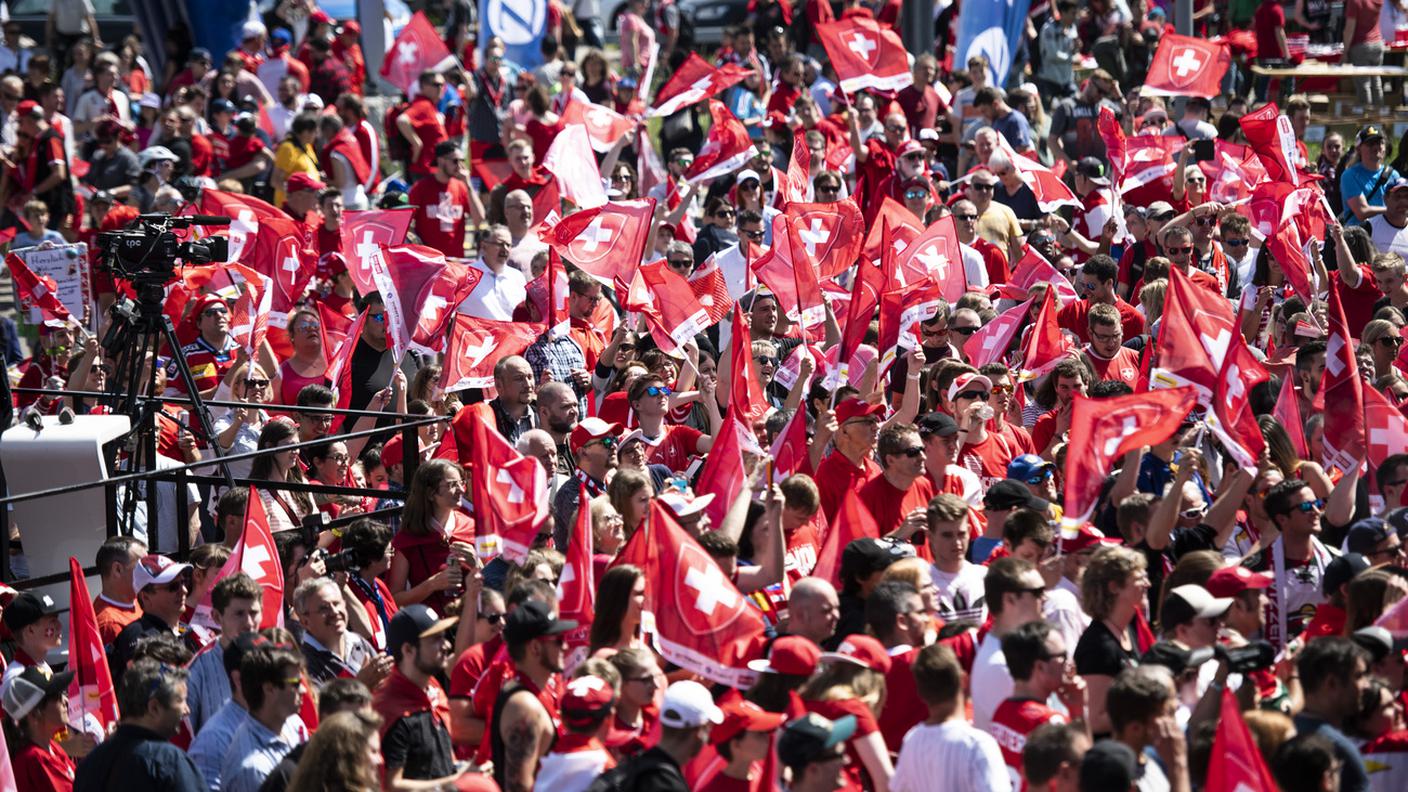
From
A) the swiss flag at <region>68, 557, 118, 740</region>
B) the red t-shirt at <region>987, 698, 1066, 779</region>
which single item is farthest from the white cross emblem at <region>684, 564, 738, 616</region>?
the swiss flag at <region>68, 557, 118, 740</region>

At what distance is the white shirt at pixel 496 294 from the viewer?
13039 mm

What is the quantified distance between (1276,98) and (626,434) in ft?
46.0

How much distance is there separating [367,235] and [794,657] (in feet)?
23.9

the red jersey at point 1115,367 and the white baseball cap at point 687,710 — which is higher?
the white baseball cap at point 687,710

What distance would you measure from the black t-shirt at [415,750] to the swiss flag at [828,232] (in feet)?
20.7

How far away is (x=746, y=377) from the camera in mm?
10609

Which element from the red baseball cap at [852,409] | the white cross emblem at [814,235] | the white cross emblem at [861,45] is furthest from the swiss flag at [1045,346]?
the white cross emblem at [861,45]

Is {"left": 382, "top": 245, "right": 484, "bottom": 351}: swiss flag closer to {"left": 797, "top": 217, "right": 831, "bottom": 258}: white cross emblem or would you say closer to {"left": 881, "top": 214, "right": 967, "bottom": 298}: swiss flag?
{"left": 797, "top": 217, "right": 831, "bottom": 258}: white cross emblem

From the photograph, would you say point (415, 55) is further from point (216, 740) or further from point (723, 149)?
point (216, 740)

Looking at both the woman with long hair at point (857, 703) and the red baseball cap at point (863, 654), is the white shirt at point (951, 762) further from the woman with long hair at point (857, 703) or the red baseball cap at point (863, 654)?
the red baseball cap at point (863, 654)

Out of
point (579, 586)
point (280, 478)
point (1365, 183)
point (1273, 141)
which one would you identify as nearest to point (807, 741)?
point (579, 586)

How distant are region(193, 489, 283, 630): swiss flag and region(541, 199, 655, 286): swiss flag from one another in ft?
15.4

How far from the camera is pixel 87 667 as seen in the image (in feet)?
25.5

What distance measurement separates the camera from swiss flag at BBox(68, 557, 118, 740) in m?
7.73
